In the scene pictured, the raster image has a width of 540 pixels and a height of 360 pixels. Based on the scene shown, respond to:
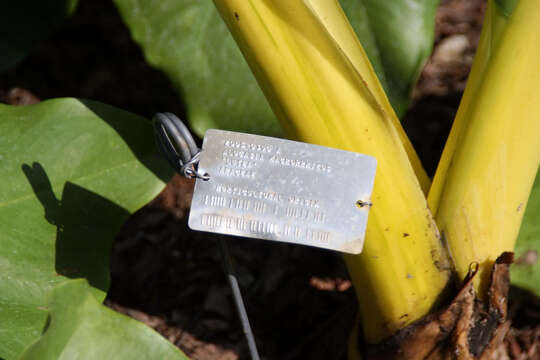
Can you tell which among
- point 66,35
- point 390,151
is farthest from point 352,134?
point 66,35

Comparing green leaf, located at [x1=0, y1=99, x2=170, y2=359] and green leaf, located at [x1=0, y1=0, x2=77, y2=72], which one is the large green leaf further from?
green leaf, located at [x1=0, y1=0, x2=77, y2=72]

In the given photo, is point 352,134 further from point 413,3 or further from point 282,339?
point 282,339

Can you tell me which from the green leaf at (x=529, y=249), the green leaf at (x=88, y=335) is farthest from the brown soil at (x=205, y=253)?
the green leaf at (x=88, y=335)

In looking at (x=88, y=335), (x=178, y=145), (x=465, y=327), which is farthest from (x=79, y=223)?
(x=465, y=327)

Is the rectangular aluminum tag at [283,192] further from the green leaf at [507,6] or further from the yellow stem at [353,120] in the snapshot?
the green leaf at [507,6]

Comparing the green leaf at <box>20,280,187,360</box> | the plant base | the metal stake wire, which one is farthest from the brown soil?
the metal stake wire

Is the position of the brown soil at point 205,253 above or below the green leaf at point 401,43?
below

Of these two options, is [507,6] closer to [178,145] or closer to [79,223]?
[178,145]
